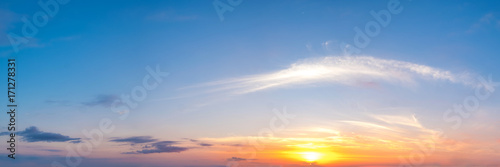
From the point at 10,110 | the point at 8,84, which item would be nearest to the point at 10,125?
the point at 10,110

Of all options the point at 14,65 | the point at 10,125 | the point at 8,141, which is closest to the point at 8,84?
the point at 14,65

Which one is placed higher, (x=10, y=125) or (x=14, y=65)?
(x=14, y=65)

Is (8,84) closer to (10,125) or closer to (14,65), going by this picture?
(14,65)

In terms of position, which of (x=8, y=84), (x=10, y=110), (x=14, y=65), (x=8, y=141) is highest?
(x=14, y=65)

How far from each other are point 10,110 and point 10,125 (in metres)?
4.04

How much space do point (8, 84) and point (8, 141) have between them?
1570cm

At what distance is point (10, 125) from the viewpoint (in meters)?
66.9

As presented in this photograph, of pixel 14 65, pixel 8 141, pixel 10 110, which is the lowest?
pixel 8 141

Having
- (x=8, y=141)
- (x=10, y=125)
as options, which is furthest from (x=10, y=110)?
(x=8, y=141)

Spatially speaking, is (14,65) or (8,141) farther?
(8,141)

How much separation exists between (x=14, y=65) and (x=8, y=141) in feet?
67.5

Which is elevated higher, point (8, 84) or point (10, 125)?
point (8, 84)

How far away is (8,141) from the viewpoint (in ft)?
224

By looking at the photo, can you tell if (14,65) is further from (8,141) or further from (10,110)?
(8,141)
